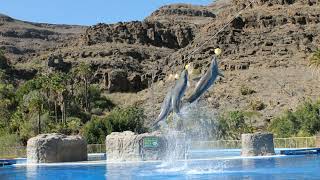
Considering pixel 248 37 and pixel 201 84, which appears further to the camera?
pixel 248 37

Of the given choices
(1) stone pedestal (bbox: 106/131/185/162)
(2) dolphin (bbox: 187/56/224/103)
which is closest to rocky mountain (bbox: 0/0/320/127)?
(1) stone pedestal (bbox: 106/131/185/162)

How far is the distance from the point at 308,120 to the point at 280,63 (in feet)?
178

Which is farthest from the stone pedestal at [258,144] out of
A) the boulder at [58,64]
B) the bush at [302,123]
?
the boulder at [58,64]

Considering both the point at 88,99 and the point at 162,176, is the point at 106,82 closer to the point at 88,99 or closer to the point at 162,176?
the point at 88,99

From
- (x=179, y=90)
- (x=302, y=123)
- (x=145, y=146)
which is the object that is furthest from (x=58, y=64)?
(x=179, y=90)

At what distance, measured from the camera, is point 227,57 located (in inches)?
4528

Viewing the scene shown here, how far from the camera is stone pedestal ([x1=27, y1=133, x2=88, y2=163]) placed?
38.8 metres

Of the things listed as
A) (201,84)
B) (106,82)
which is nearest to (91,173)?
(201,84)

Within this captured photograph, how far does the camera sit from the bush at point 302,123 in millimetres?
53812

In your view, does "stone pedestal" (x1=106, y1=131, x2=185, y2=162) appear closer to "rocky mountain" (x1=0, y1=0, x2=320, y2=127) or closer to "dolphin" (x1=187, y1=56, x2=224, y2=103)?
"dolphin" (x1=187, y1=56, x2=224, y2=103)

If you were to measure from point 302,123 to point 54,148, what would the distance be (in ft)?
84.4

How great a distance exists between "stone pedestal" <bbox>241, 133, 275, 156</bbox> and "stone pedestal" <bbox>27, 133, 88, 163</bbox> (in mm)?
10980

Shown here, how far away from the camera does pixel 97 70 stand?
125188mm

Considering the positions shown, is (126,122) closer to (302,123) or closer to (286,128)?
(286,128)
